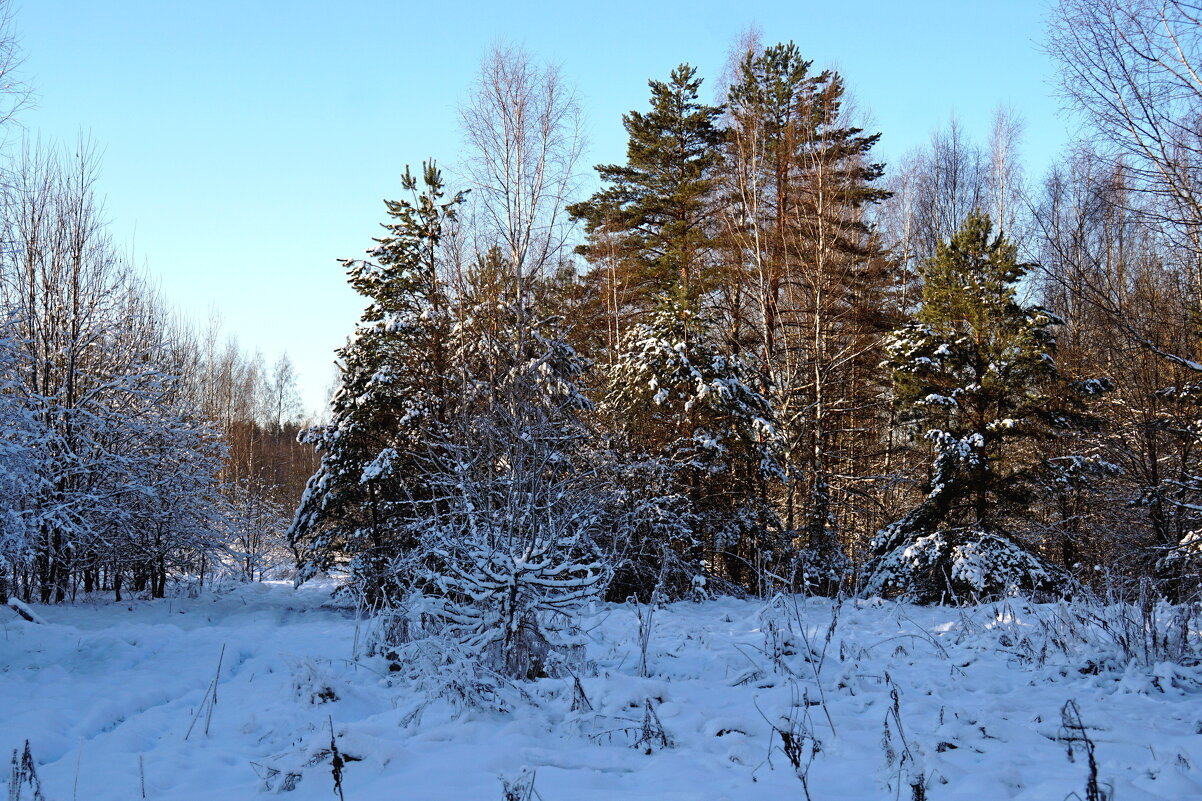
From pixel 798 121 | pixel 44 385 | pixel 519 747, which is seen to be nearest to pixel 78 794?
pixel 519 747

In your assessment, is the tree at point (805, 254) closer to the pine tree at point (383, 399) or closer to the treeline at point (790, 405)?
the treeline at point (790, 405)

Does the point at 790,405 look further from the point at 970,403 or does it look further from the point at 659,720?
the point at 659,720

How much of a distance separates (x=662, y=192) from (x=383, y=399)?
9.50m

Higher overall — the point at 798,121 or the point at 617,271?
the point at 798,121

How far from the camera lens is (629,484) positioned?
1174cm

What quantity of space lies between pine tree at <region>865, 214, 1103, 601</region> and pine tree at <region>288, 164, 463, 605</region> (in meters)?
7.51

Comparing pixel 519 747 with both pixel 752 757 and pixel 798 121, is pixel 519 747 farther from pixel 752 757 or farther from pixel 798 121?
pixel 798 121

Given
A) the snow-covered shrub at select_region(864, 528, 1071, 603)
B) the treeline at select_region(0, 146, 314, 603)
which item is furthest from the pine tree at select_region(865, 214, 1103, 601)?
the treeline at select_region(0, 146, 314, 603)

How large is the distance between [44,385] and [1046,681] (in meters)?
13.5

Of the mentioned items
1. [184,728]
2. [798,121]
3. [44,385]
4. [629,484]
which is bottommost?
[184,728]

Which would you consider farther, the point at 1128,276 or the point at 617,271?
the point at 617,271

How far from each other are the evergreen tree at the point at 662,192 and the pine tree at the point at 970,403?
6604mm

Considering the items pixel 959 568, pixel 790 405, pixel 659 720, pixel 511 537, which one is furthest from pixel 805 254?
pixel 659 720

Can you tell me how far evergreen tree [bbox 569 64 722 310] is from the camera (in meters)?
17.5
